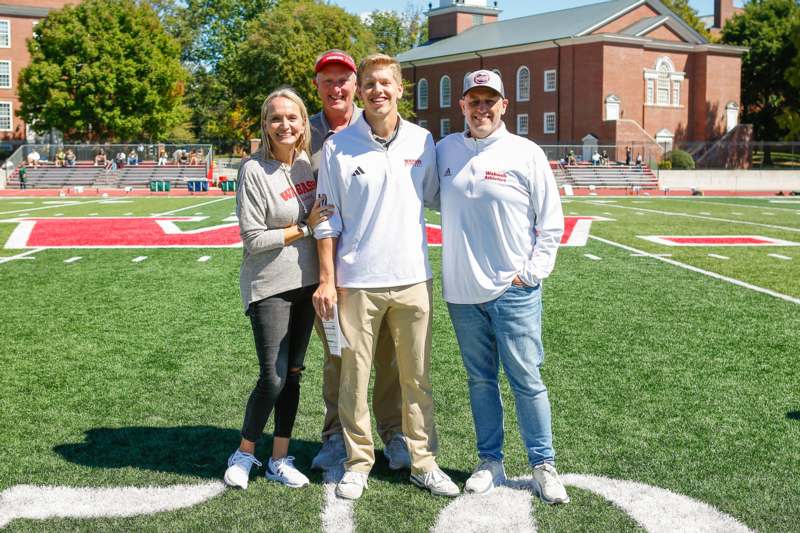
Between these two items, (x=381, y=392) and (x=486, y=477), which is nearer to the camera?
(x=486, y=477)

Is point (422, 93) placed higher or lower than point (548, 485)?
higher

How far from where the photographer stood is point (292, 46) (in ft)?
184

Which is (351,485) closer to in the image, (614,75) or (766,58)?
(614,75)

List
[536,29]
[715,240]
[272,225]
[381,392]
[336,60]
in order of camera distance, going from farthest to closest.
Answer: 1. [536,29]
2. [715,240]
3. [381,392]
4. [336,60]
5. [272,225]

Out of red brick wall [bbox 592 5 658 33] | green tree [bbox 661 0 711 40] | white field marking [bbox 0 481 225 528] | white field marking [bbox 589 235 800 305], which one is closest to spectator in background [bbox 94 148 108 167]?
red brick wall [bbox 592 5 658 33]

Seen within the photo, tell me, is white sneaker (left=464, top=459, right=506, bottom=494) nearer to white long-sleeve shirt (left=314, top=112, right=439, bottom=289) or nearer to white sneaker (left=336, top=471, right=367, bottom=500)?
white sneaker (left=336, top=471, right=367, bottom=500)

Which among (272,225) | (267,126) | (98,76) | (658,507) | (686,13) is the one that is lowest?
(658,507)

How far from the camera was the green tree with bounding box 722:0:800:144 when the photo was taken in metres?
62.3

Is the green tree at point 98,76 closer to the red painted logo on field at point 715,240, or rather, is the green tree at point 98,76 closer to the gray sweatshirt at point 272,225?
the red painted logo on field at point 715,240

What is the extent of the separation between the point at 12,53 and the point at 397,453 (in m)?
64.0

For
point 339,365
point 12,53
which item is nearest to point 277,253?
point 339,365

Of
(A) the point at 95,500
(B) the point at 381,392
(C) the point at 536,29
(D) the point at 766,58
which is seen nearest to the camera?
(A) the point at 95,500

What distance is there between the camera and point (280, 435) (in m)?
4.15

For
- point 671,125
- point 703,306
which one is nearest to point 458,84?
point 671,125
